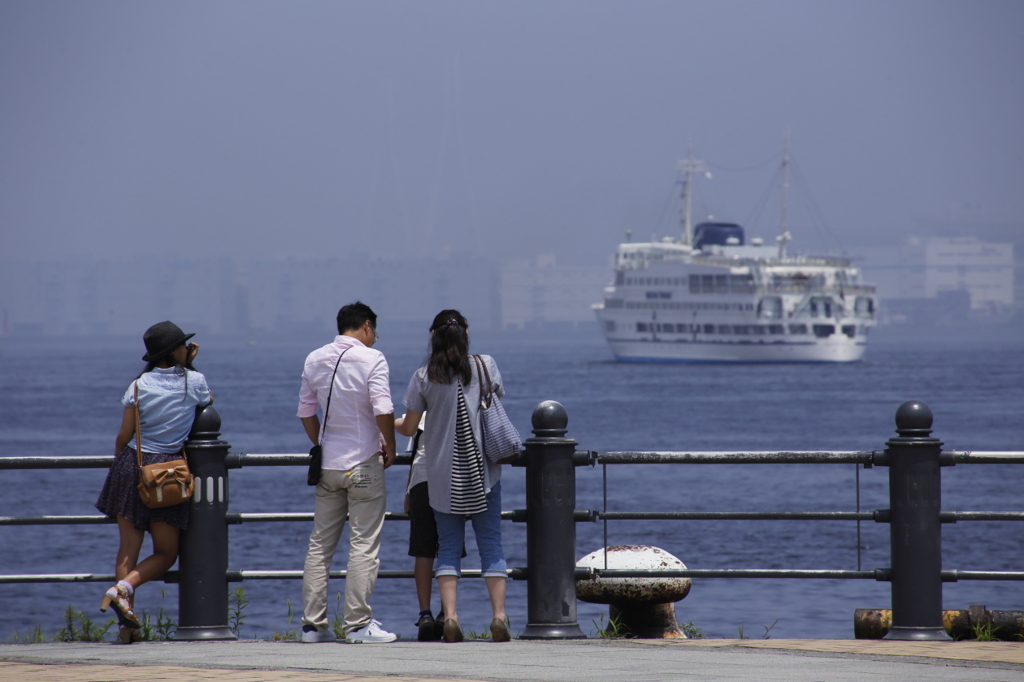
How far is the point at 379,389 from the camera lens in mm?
5676

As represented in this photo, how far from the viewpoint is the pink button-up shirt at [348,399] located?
5723 millimetres


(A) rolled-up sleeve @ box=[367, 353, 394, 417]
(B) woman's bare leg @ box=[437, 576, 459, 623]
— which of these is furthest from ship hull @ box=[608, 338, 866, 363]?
(A) rolled-up sleeve @ box=[367, 353, 394, 417]

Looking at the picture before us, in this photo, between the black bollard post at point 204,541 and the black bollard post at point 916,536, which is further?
the black bollard post at point 204,541

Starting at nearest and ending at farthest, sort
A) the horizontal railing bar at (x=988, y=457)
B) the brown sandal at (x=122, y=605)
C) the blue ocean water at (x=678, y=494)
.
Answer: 1. the brown sandal at (x=122, y=605)
2. the horizontal railing bar at (x=988, y=457)
3. the blue ocean water at (x=678, y=494)

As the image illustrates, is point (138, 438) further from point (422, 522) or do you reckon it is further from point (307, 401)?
point (422, 522)

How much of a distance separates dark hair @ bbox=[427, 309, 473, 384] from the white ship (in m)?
106

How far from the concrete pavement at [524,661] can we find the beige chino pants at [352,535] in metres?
0.18

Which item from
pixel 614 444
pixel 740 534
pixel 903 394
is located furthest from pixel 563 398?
pixel 740 534

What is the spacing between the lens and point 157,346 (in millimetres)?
5793

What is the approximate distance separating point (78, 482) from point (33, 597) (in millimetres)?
18907

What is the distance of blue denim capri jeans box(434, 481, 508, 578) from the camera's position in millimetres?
5742

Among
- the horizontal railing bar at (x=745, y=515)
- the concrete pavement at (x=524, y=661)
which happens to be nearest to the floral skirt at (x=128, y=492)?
the concrete pavement at (x=524, y=661)

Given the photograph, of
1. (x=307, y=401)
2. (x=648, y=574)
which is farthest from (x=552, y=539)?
(x=307, y=401)

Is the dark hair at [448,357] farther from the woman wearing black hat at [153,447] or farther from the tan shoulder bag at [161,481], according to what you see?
the tan shoulder bag at [161,481]
